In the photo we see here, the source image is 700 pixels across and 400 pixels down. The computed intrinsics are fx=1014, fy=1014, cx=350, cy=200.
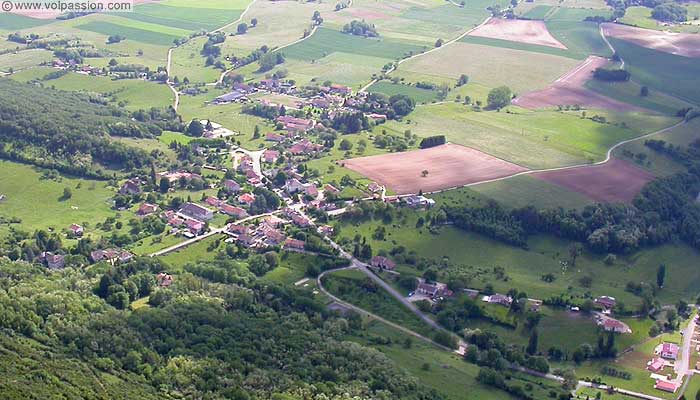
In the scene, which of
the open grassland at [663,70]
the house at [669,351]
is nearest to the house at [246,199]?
the house at [669,351]

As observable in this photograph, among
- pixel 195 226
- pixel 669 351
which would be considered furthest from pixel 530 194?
pixel 195 226

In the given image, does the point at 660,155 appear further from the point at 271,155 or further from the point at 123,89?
the point at 123,89

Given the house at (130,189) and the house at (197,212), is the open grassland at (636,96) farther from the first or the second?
the house at (130,189)

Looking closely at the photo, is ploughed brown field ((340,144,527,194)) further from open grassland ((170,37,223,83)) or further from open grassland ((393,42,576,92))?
open grassland ((170,37,223,83))

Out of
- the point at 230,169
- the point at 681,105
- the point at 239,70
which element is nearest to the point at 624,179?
the point at 681,105

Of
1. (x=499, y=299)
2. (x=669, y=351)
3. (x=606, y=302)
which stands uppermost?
(x=606, y=302)
